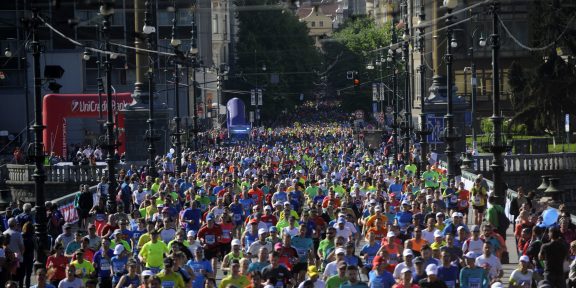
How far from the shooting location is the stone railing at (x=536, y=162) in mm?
54562

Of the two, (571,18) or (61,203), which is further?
(571,18)

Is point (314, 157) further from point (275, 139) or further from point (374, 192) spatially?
point (275, 139)

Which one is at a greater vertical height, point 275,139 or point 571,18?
point 571,18

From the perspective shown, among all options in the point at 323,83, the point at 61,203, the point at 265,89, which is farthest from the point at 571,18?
the point at 323,83

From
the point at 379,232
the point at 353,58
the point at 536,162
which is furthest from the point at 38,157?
the point at 353,58

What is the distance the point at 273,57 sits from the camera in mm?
134125

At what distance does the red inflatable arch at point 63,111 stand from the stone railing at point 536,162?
58.6 feet

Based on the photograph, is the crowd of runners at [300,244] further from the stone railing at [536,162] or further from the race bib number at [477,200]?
the stone railing at [536,162]

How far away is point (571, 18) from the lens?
227ft

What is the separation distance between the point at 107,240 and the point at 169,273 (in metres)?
3.32

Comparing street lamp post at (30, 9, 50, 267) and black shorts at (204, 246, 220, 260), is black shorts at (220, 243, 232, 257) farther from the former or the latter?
street lamp post at (30, 9, 50, 267)

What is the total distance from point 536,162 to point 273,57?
263 feet

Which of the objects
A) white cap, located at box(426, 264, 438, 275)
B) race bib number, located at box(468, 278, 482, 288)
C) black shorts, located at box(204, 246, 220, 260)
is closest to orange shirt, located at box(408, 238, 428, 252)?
race bib number, located at box(468, 278, 482, 288)

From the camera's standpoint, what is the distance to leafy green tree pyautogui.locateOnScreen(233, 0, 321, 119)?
129625mm
